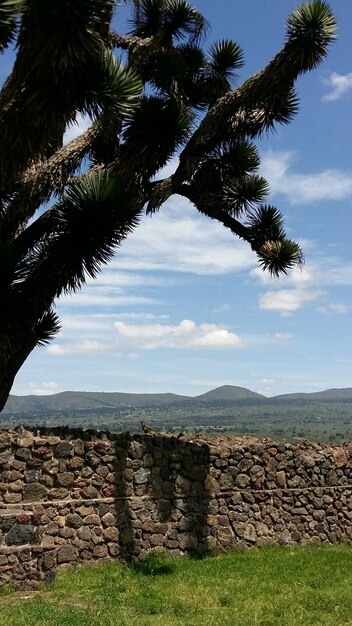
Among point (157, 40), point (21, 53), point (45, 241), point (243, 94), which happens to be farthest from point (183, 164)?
point (21, 53)

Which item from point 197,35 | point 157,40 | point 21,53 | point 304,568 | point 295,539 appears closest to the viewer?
point 21,53

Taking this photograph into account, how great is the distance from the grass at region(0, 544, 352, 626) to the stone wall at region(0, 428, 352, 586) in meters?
0.52

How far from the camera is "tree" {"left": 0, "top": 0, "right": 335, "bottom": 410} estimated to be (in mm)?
9211

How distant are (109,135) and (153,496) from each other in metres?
7.33

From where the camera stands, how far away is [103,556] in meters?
11.9

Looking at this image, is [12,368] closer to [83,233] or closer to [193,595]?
[83,233]

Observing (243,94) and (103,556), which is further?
(243,94)

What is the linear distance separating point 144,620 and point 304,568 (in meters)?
4.61

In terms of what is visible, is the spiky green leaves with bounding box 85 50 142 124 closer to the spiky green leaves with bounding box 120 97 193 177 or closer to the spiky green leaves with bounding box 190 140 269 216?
the spiky green leaves with bounding box 120 97 193 177

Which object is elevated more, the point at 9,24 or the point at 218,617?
the point at 9,24

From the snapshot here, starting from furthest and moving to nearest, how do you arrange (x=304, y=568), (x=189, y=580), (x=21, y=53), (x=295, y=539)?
(x=295, y=539), (x=304, y=568), (x=189, y=580), (x=21, y=53)

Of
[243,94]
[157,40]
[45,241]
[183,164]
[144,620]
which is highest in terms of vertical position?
[157,40]

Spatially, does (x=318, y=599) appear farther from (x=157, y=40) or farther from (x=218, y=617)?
(x=157, y=40)

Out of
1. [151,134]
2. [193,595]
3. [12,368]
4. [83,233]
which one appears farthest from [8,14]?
[193,595]
